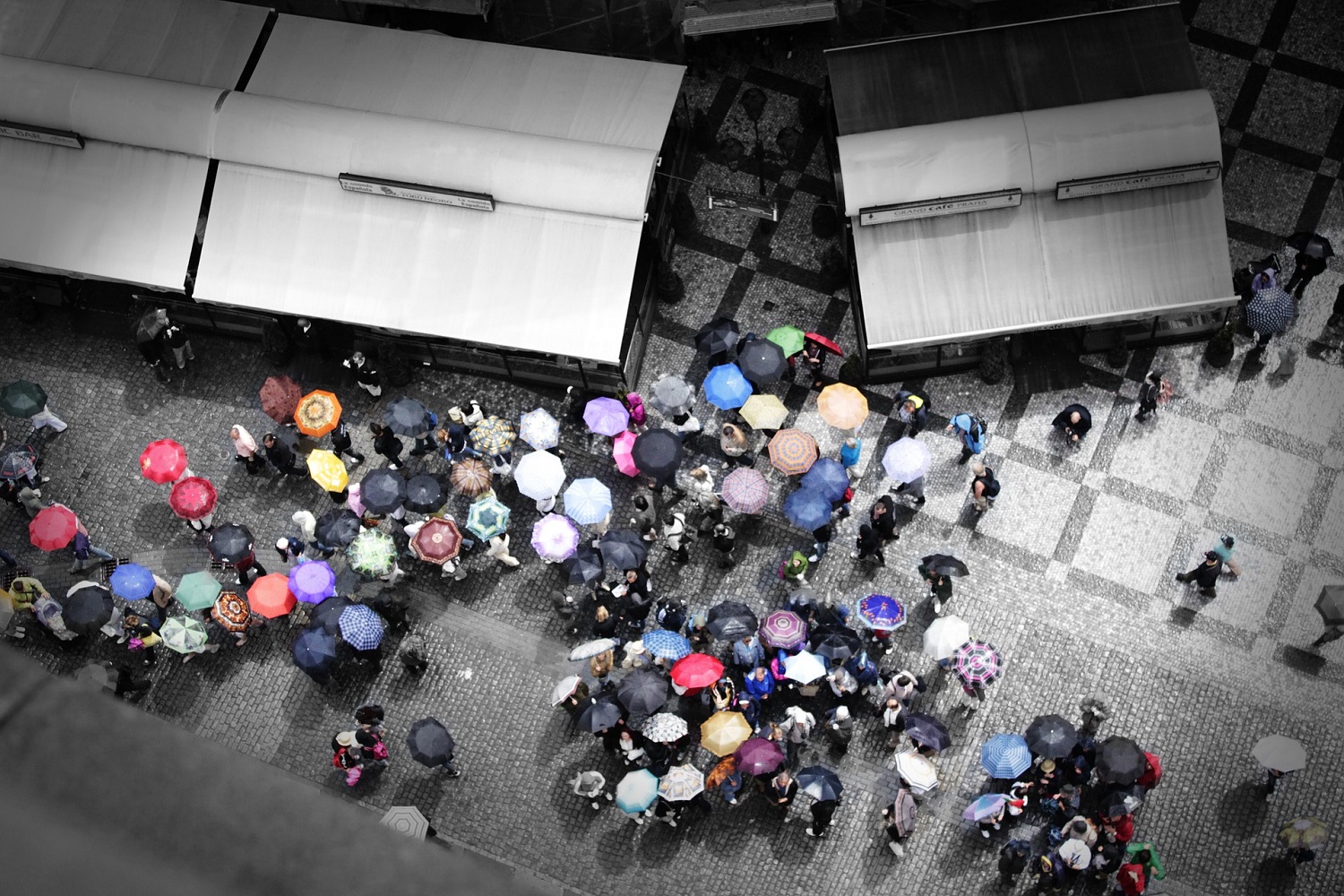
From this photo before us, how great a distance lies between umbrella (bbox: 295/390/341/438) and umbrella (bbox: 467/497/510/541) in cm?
354

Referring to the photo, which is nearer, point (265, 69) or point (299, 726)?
point (299, 726)

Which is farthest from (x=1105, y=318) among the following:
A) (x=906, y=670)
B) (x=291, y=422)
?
(x=291, y=422)

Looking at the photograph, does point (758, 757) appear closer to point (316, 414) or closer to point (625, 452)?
point (625, 452)

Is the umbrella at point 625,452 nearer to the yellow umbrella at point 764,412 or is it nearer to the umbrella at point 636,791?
the yellow umbrella at point 764,412

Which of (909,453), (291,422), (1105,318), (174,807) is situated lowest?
(291,422)

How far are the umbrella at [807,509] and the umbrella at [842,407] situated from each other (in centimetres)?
156

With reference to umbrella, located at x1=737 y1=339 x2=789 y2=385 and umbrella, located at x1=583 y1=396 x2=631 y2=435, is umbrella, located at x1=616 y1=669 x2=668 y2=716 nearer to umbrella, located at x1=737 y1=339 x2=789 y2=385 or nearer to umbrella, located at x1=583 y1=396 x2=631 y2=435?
umbrella, located at x1=583 y1=396 x2=631 y2=435

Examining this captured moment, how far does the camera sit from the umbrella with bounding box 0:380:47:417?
91.2ft

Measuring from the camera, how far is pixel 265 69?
1163 inches

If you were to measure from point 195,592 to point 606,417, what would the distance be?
866 centimetres

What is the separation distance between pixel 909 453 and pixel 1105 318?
197 inches

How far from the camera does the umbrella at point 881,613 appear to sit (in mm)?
25609

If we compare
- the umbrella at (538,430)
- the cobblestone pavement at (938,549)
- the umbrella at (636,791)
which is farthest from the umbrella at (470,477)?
the umbrella at (636,791)

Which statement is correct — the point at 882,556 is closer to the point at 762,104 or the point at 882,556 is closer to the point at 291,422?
the point at 762,104
